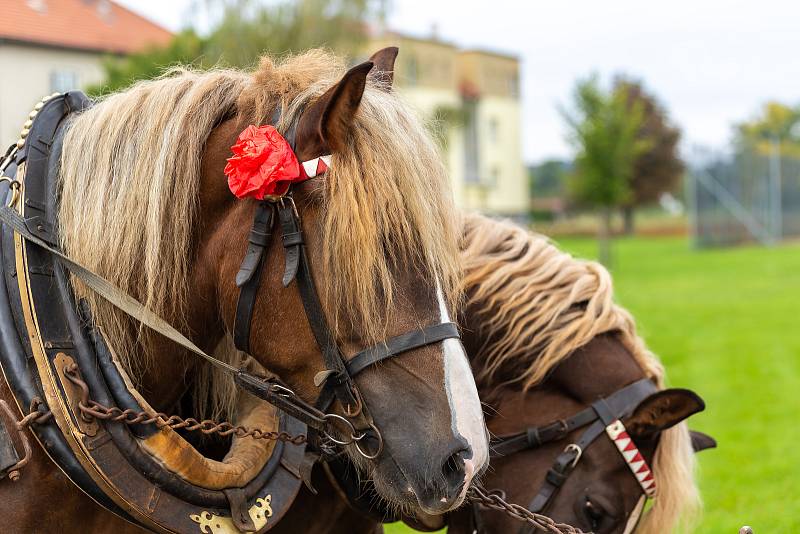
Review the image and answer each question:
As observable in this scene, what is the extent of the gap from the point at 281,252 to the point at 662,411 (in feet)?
4.74

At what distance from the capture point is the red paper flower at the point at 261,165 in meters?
1.79

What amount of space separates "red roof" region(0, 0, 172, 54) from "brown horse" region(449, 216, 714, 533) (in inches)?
895

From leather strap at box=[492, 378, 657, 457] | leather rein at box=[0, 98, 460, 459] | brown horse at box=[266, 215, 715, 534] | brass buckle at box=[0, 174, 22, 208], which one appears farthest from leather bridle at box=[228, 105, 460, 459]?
leather strap at box=[492, 378, 657, 457]

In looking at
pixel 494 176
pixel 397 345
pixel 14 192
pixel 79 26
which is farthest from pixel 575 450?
pixel 494 176

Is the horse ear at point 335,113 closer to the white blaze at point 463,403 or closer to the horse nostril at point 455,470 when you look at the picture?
the white blaze at point 463,403

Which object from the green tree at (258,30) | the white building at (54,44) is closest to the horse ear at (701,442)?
the green tree at (258,30)

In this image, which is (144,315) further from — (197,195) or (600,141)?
(600,141)

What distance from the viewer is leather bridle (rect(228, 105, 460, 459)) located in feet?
5.86

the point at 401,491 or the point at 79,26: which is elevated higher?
the point at 79,26

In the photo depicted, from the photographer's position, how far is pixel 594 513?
2.61m

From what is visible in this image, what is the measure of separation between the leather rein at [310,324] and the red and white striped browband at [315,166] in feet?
0.21

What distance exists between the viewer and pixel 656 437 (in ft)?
9.06

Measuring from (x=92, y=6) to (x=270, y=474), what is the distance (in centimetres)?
3120

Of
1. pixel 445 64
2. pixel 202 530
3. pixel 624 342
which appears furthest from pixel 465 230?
pixel 445 64
